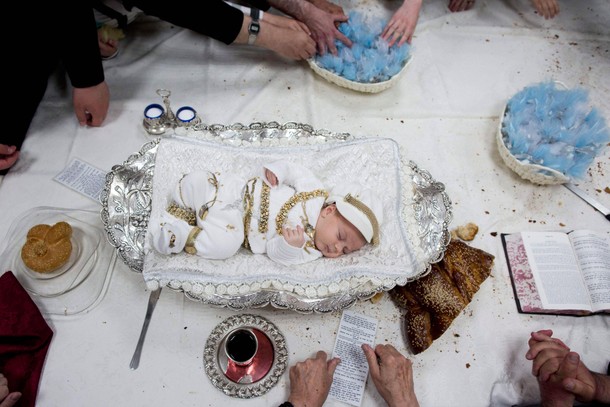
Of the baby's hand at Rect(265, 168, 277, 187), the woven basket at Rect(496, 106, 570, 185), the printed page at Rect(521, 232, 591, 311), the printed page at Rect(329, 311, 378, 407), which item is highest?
the woven basket at Rect(496, 106, 570, 185)

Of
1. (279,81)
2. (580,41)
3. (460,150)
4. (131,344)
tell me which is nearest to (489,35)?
(580,41)

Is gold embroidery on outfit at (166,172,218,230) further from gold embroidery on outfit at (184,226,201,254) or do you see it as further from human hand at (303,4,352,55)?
human hand at (303,4,352,55)

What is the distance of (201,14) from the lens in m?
1.57

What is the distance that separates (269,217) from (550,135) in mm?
1034

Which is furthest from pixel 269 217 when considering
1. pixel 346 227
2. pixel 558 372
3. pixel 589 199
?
pixel 589 199

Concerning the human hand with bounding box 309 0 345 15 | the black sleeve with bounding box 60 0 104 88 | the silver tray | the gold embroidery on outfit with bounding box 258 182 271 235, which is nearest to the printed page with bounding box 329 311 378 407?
the silver tray

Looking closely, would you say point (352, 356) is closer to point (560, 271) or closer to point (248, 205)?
point (248, 205)

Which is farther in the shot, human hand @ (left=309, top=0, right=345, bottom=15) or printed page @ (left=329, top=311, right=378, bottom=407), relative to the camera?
human hand @ (left=309, top=0, right=345, bottom=15)

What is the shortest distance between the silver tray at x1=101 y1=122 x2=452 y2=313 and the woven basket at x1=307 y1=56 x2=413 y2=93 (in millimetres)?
327

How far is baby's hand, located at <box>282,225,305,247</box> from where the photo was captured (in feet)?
3.98

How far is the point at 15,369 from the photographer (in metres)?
1.21

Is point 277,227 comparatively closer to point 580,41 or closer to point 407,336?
point 407,336

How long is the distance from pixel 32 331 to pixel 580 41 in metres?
2.48

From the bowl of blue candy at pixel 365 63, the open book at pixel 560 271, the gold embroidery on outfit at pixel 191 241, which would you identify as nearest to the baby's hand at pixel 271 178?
the gold embroidery on outfit at pixel 191 241
